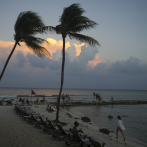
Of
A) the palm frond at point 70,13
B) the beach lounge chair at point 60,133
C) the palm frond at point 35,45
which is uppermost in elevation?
the palm frond at point 70,13

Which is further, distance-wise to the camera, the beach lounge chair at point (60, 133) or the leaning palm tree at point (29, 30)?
the leaning palm tree at point (29, 30)

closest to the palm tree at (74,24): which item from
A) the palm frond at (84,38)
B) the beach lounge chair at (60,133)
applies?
the palm frond at (84,38)

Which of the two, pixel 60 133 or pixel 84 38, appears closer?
pixel 60 133

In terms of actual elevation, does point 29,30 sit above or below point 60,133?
above

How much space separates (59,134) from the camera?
787cm

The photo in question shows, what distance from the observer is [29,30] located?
10352mm

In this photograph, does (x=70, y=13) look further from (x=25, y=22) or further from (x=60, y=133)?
(x=60, y=133)

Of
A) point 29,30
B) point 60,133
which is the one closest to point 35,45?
point 29,30

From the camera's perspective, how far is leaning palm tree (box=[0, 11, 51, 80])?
10094 mm

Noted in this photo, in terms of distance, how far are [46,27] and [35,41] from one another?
165 cm

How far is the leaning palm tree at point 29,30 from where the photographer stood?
33.1ft

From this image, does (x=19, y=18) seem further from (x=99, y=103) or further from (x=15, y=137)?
(x=99, y=103)

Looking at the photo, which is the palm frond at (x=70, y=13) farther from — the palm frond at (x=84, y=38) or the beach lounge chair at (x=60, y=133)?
the beach lounge chair at (x=60, y=133)

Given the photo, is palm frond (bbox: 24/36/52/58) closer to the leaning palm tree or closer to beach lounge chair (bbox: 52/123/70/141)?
the leaning palm tree
